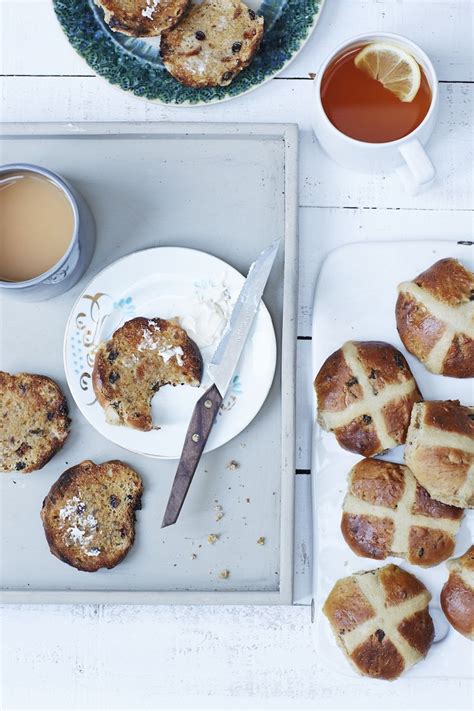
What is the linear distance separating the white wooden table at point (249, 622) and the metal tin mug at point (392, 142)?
70 millimetres

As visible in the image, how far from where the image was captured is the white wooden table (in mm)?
1254

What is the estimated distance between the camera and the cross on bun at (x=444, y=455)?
43.8 inches

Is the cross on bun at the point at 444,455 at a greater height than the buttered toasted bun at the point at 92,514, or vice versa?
the cross on bun at the point at 444,455

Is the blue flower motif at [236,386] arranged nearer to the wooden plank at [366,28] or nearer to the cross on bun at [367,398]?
the cross on bun at [367,398]

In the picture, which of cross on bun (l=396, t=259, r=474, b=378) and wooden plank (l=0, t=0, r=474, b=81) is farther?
wooden plank (l=0, t=0, r=474, b=81)

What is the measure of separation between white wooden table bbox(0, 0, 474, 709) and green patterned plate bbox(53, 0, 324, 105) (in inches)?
1.6

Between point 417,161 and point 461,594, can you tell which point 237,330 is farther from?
point 461,594

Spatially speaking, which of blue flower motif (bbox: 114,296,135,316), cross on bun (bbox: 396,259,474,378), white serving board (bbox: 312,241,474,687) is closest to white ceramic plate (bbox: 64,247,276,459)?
blue flower motif (bbox: 114,296,135,316)

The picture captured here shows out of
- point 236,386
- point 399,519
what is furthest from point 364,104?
point 399,519

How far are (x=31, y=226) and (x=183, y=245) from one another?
23 cm

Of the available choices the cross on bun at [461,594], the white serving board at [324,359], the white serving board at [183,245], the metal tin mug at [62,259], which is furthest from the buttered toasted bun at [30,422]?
the cross on bun at [461,594]

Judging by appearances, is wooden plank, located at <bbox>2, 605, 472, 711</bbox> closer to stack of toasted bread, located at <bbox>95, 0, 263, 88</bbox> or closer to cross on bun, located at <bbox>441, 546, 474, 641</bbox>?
cross on bun, located at <bbox>441, 546, 474, 641</bbox>

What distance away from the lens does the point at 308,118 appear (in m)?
1.27

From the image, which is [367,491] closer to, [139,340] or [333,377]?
[333,377]
